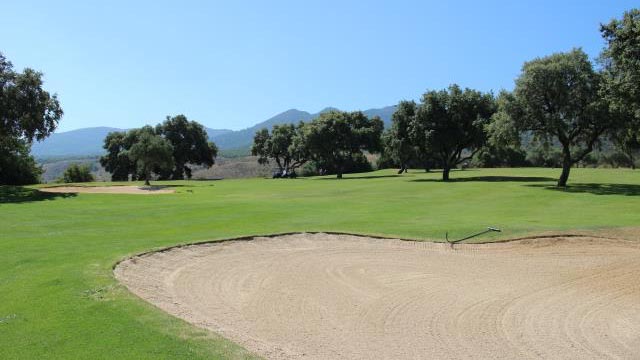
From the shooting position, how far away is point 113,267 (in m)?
13.6

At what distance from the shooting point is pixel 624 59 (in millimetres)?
33500

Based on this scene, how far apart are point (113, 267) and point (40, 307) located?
3.86 m

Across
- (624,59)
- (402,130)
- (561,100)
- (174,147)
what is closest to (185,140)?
(174,147)

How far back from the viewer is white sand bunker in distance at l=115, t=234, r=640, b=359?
9602mm

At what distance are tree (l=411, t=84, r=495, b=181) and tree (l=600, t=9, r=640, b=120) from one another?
19.2m

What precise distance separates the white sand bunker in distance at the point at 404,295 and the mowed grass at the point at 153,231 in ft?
3.42

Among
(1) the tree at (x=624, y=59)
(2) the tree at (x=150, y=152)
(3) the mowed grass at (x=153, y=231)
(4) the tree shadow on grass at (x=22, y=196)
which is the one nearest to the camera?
(3) the mowed grass at (x=153, y=231)

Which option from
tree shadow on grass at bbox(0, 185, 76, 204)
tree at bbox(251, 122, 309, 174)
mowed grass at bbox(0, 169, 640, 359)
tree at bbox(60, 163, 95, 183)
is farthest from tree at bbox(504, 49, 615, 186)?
tree at bbox(60, 163, 95, 183)

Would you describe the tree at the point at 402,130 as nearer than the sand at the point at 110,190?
No

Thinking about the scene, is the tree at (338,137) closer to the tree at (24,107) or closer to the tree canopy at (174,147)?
the tree canopy at (174,147)

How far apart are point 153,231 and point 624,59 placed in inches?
1175

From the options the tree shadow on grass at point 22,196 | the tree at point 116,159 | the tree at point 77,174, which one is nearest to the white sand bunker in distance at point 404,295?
the tree shadow on grass at point 22,196

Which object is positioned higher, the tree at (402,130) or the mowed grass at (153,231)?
the tree at (402,130)

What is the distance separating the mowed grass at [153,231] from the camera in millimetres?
8203
